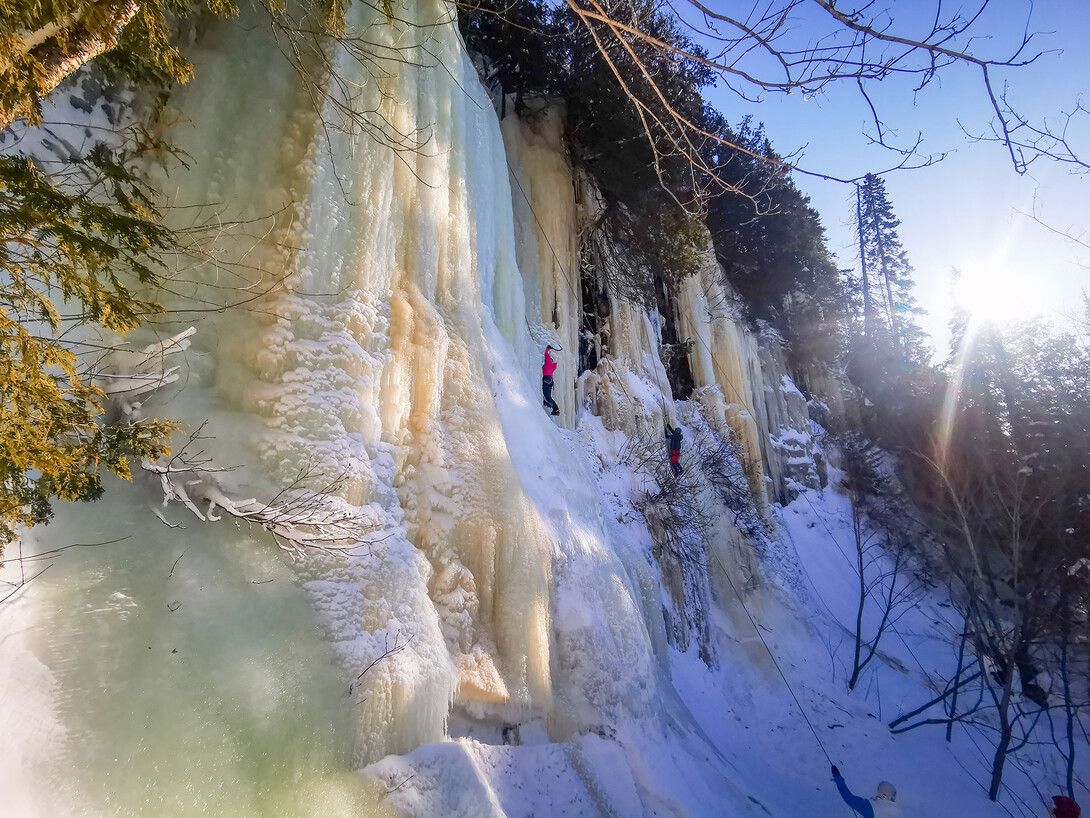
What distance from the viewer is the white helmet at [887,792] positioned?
26.0ft

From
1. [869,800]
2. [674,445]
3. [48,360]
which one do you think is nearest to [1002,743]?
[869,800]

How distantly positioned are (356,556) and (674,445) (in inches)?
316

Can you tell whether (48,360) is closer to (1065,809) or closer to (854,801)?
(854,801)

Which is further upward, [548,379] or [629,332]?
[629,332]

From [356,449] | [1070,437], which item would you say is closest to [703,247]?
[356,449]

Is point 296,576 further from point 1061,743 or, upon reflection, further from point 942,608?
point 942,608

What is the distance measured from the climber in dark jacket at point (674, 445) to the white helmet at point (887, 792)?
5704mm

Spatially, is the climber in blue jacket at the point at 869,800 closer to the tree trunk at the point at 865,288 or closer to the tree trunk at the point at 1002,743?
the tree trunk at the point at 1002,743

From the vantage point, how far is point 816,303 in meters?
18.6

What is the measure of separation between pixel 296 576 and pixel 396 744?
107cm

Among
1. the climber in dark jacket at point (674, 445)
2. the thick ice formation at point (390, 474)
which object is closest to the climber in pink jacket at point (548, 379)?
the thick ice formation at point (390, 474)

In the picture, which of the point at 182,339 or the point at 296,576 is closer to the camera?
the point at 296,576

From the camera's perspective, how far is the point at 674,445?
10.1m

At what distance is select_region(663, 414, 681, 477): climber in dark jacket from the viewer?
9980 mm
